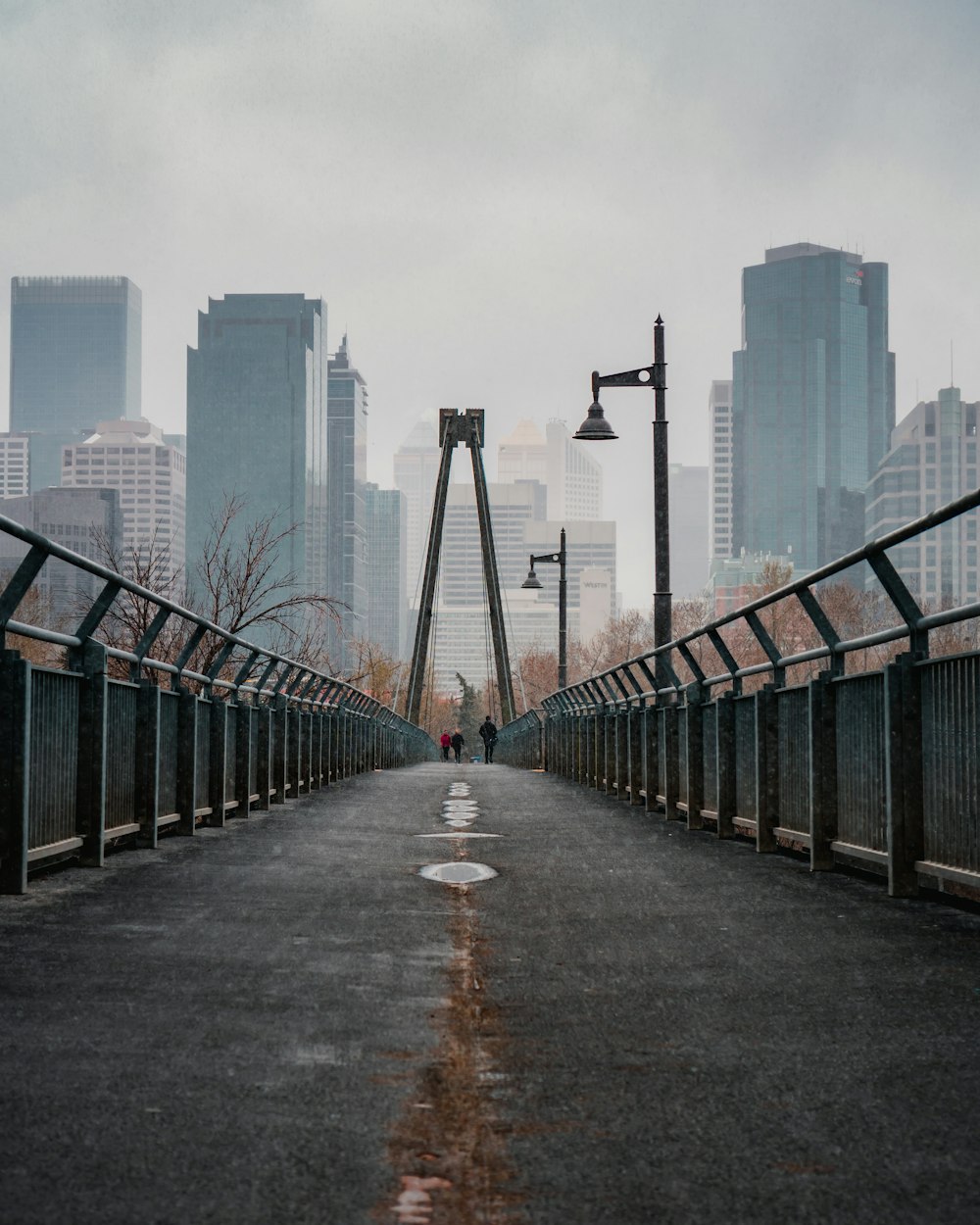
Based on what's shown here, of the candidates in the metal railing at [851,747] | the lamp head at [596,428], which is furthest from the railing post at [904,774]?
the lamp head at [596,428]

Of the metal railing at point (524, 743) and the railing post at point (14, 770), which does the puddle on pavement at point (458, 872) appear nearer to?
the railing post at point (14, 770)

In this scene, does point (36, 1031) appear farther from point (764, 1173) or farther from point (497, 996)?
point (764, 1173)

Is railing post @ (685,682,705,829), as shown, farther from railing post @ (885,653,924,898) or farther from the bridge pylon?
the bridge pylon

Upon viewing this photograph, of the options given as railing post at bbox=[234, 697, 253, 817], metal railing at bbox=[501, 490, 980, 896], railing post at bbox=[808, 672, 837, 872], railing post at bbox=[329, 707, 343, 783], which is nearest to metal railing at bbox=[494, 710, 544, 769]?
railing post at bbox=[329, 707, 343, 783]

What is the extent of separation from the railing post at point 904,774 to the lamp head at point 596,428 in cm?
1680

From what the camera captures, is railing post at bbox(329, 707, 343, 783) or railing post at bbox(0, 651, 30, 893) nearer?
railing post at bbox(0, 651, 30, 893)

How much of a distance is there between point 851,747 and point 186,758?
4.59 metres

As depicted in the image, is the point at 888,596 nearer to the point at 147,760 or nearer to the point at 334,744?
the point at 147,760

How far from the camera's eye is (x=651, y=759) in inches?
589

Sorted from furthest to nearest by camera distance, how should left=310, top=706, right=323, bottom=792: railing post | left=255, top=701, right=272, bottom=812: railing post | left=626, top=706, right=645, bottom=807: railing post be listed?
left=310, top=706, right=323, bottom=792: railing post
left=626, top=706, right=645, bottom=807: railing post
left=255, top=701, right=272, bottom=812: railing post

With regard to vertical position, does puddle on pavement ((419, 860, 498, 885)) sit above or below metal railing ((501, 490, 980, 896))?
below

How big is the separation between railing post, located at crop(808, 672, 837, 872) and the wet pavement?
918mm

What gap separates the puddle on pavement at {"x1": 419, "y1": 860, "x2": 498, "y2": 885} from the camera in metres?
7.77

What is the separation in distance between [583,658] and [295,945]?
408 feet
